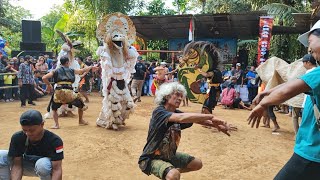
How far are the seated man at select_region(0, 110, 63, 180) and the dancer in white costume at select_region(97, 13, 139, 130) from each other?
12.7 ft

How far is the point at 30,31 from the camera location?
54.3 ft

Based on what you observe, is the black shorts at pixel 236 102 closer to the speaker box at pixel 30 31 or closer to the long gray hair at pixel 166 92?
the long gray hair at pixel 166 92

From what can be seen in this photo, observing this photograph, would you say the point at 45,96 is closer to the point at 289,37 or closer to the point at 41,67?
the point at 41,67

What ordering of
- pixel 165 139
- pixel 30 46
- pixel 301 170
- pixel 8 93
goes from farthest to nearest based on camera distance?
1. pixel 30 46
2. pixel 8 93
3. pixel 165 139
4. pixel 301 170

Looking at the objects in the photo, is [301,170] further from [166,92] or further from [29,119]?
[29,119]

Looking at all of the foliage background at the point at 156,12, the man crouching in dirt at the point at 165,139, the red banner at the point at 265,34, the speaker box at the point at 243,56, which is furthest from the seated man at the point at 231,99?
the man crouching in dirt at the point at 165,139

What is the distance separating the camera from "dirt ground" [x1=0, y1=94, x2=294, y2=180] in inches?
194

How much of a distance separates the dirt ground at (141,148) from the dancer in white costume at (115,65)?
386mm

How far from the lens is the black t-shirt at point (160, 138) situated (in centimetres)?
334

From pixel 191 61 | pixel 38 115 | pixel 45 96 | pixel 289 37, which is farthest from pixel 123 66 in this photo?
pixel 289 37

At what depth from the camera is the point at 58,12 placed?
40.0 metres

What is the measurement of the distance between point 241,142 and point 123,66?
2.88 meters

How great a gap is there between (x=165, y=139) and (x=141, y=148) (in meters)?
2.73

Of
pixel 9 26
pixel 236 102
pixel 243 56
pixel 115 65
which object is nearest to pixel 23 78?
pixel 115 65
